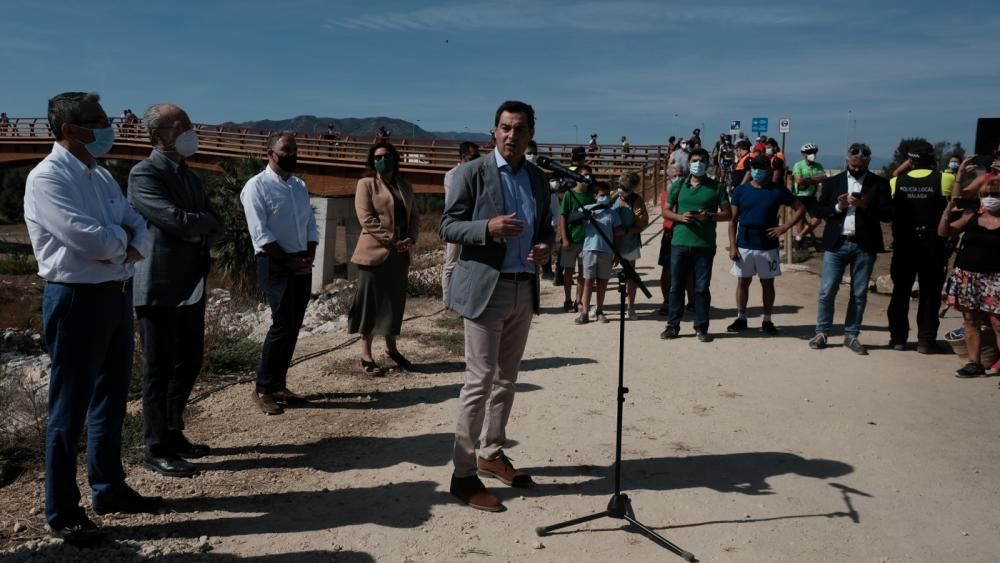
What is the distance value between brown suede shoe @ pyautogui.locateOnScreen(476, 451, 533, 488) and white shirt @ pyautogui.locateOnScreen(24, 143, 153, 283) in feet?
7.39

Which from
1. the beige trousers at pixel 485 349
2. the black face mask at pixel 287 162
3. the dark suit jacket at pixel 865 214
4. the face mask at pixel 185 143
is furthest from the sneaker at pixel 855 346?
the face mask at pixel 185 143

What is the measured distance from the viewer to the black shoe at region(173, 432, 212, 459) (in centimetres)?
518

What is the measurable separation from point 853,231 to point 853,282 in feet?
1.77

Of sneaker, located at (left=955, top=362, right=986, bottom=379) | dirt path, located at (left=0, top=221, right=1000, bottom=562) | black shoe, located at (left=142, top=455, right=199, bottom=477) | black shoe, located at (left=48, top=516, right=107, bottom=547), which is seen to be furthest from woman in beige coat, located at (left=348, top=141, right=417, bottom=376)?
sneaker, located at (left=955, top=362, right=986, bottom=379)

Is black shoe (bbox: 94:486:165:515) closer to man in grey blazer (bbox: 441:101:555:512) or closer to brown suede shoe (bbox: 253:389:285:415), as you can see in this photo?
man in grey blazer (bbox: 441:101:555:512)

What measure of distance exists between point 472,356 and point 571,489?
103cm

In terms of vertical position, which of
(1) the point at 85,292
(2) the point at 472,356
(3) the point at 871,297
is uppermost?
(1) the point at 85,292

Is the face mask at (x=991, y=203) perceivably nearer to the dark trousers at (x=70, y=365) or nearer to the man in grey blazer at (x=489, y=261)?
the man in grey blazer at (x=489, y=261)

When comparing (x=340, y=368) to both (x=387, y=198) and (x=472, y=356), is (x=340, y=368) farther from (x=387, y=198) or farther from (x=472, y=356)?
(x=472, y=356)

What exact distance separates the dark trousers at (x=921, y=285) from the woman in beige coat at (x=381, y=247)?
4968mm

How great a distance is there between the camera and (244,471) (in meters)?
5.01

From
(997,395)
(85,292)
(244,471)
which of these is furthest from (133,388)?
(997,395)

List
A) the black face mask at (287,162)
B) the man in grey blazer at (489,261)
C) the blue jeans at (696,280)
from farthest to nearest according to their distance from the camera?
the blue jeans at (696,280) → the black face mask at (287,162) → the man in grey blazer at (489,261)

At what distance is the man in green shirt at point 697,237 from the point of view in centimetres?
889
